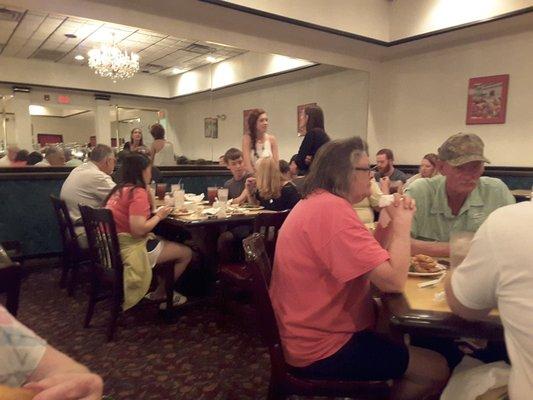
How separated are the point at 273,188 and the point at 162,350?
1.57 meters

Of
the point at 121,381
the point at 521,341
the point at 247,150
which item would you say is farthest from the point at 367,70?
the point at 521,341

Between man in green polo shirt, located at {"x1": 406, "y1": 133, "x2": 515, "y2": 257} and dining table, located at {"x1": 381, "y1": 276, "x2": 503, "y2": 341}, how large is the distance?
645mm

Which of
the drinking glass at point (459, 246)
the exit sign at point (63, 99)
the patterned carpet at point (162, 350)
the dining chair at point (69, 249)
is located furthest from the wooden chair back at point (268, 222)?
the exit sign at point (63, 99)

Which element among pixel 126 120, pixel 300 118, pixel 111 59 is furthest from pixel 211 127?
pixel 111 59

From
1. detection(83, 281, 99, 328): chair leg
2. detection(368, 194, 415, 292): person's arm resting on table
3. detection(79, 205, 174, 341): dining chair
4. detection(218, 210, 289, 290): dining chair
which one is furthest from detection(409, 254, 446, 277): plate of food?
detection(83, 281, 99, 328): chair leg

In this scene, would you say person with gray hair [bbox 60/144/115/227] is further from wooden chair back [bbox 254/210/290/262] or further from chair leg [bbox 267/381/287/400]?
chair leg [bbox 267/381/287/400]

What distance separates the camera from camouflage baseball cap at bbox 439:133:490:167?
187 centimetres

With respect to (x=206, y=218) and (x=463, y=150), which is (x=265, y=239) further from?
(x=463, y=150)

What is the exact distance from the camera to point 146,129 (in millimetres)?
8664

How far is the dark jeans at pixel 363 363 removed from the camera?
54.3 inches

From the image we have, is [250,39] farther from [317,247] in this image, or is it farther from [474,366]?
[474,366]

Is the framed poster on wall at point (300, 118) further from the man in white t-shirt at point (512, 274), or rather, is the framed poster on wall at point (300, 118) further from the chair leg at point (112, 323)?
the man in white t-shirt at point (512, 274)

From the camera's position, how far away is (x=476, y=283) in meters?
0.96

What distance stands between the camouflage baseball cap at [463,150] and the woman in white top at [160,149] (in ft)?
14.8
